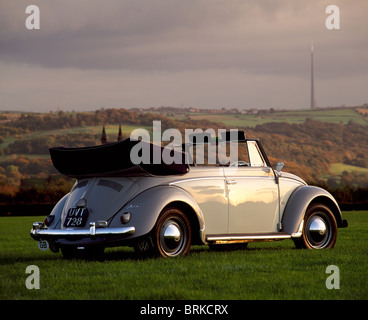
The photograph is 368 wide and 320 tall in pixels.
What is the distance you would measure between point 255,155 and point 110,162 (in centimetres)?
300

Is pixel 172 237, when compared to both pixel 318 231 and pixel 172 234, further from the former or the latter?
pixel 318 231

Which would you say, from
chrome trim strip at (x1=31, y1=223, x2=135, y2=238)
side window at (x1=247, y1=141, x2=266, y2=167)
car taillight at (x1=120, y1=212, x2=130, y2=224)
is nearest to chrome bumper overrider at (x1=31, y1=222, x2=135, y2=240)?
chrome trim strip at (x1=31, y1=223, x2=135, y2=238)

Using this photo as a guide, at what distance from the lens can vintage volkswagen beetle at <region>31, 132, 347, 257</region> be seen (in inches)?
396

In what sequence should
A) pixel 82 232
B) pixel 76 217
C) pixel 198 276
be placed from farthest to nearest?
pixel 76 217
pixel 82 232
pixel 198 276

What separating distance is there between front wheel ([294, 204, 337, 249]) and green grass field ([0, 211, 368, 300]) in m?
0.37

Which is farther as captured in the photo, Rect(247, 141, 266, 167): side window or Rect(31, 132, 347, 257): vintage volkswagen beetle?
Rect(247, 141, 266, 167): side window

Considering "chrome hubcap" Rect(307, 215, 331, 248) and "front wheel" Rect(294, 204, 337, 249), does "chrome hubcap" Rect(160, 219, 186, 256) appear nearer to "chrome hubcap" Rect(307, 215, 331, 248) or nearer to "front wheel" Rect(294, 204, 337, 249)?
"front wheel" Rect(294, 204, 337, 249)

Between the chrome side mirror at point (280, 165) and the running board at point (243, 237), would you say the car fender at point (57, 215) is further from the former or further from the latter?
the chrome side mirror at point (280, 165)

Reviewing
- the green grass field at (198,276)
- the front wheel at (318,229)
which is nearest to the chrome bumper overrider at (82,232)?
the green grass field at (198,276)

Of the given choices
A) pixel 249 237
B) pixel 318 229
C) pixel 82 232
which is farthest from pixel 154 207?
pixel 318 229

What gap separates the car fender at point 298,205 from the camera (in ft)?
38.6

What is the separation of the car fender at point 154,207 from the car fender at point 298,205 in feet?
6.46

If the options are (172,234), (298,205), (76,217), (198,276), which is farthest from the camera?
(298,205)

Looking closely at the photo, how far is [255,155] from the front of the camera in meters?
12.1
